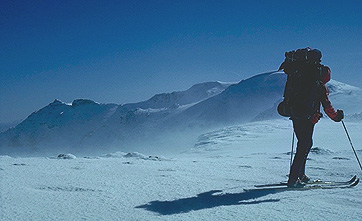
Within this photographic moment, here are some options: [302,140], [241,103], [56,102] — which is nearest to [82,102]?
[56,102]

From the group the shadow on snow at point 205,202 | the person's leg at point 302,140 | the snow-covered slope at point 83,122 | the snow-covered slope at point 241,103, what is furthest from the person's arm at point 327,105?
the snow-covered slope at point 83,122

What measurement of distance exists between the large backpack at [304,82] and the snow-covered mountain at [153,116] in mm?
32880

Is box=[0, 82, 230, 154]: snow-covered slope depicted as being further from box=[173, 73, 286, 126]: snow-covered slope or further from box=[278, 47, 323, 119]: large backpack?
box=[278, 47, 323, 119]: large backpack

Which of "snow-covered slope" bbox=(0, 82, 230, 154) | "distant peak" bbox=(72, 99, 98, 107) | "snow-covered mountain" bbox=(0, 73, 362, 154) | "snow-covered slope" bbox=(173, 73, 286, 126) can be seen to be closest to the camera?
"snow-covered mountain" bbox=(0, 73, 362, 154)

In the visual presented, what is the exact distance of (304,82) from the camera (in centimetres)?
447

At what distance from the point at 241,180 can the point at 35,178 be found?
10.1 ft

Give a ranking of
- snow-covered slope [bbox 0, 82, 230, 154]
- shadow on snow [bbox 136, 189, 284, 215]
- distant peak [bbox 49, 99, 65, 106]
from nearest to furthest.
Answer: shadow on snow [bbox 136, 189, 284, 215] < snow-covered slope [bbox 0, 82, 230, 154] < distant peak [bbox 49, 99, 65, 106]

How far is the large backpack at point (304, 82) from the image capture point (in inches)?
175

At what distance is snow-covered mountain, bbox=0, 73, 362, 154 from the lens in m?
52.4

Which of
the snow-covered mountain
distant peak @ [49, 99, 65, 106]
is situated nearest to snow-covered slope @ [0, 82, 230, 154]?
the snow-covered mountain

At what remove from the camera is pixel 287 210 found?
310 centimetres

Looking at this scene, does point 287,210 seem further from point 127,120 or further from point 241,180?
point 127,120

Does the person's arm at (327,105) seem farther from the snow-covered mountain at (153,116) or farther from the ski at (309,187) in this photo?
the snow-covered mountain at (153,116)

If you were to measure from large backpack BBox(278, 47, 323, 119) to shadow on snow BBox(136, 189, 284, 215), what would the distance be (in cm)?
124
